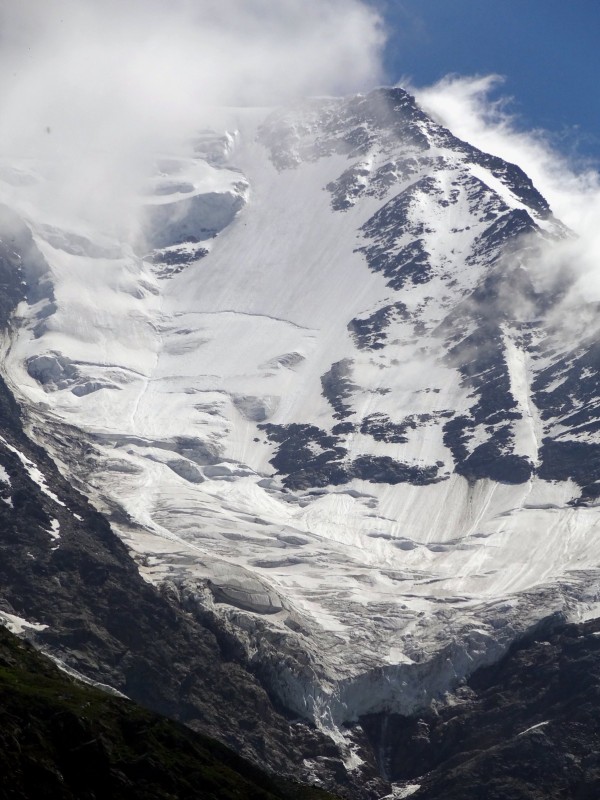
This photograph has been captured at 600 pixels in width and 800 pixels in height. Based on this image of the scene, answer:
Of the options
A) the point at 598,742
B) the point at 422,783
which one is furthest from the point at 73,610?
the point at 598,742

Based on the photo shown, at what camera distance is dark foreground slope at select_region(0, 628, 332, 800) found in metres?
105

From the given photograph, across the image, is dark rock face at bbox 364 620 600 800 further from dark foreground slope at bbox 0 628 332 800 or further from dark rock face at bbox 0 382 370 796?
dark foreground slope at bbox 0 628 332 800

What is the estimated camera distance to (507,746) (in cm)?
18675

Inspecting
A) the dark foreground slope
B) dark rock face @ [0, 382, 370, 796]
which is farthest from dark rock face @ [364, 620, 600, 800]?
the dark foreground slope

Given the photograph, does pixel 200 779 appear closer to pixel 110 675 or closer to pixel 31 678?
pixel 31 678

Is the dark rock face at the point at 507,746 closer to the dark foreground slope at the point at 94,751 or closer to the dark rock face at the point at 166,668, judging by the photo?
the dark rock face at the point at 166,668

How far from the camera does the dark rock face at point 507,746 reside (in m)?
180

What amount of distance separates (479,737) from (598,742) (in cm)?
1634

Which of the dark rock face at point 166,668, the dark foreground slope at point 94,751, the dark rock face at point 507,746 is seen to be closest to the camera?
the dark foreground slope at point 94,751

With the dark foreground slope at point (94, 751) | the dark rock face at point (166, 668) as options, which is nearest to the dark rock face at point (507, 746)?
the dark rock face at point (166, 668)

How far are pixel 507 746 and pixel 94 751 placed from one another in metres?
88.3

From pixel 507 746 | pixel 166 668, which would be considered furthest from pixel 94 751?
pixel 507 746

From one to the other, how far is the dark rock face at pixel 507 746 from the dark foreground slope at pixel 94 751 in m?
57.2

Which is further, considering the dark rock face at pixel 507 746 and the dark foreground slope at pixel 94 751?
the dark rock face at pixel 507 746
